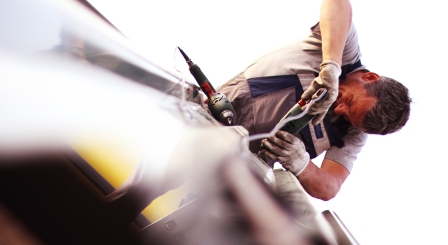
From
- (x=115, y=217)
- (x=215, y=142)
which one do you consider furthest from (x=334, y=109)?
(x=115, y=217)

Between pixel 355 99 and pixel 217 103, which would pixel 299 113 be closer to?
pixel 217 103

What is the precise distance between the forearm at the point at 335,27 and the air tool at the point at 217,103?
1.10 ft

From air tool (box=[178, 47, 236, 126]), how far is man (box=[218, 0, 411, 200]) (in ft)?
0.50

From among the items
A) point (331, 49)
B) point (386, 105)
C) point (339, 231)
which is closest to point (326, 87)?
point (331, 49)

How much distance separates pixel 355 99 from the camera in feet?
3.05

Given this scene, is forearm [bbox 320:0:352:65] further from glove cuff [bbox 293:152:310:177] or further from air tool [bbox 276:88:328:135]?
glove cuff [bbox 293:152:310:177]

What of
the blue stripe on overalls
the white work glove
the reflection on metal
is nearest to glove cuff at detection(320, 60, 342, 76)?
the white work glove

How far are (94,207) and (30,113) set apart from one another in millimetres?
82

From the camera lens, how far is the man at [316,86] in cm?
85

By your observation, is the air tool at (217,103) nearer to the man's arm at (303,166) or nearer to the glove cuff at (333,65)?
the man's arm at (303,166)

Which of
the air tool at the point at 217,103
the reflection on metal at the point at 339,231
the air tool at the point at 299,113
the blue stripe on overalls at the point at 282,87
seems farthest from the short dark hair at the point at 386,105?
the reflection on metal at the point at 339,231

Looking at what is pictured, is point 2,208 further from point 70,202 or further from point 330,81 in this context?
point 330,81

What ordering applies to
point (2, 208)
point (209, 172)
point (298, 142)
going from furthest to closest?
1. point (298, 142)
2. point (209, 172)
3. point (2, 208)

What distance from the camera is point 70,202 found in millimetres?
205
